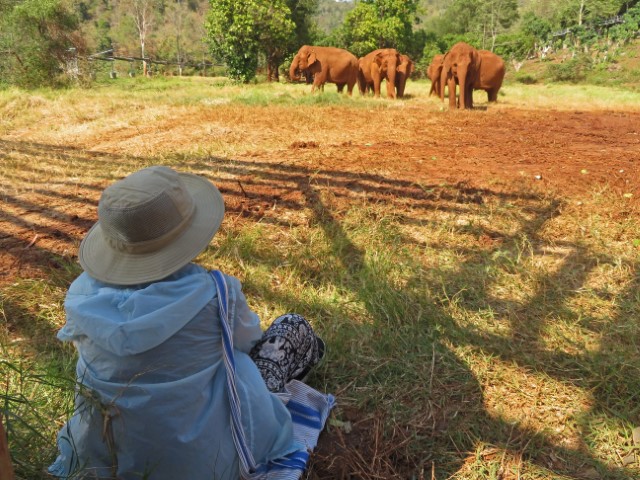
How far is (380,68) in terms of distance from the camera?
54.9 ft

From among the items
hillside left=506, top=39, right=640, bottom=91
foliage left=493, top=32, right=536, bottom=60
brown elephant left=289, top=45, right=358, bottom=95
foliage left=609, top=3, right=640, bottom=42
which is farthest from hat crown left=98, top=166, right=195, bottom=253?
foliage left=493, top=32, right=536, bottom=60

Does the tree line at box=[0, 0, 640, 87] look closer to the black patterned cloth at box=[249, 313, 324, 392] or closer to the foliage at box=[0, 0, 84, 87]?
the foliage at box=[0, 0, 84, 87]

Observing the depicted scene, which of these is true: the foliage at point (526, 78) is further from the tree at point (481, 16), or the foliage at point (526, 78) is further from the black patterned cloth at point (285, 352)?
the black patterned cloth at point (285, 352)

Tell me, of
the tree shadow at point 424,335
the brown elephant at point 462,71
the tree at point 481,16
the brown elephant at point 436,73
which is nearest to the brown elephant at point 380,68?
the brown elephant at point 436,73

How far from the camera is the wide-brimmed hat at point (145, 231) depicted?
5.11 feet

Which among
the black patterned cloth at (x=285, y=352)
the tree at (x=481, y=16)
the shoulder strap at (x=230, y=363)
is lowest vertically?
the black patterned cloth at (x=285, y=352)

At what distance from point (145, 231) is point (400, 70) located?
1586cm

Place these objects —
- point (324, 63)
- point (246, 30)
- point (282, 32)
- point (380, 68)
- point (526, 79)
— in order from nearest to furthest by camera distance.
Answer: point (380, 68) → point (324, 63) → point (246, 30) → point (282, 32) → point (526, 79)

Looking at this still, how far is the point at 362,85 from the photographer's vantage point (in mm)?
19172

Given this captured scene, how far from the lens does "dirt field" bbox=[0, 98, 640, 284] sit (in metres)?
4.64

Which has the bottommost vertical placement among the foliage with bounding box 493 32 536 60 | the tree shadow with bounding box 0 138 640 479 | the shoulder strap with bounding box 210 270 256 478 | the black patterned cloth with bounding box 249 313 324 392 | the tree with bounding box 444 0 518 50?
the tree shadow with bounding box 0 138 640 479

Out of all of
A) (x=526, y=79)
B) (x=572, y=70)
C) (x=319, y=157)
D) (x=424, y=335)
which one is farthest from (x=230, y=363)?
(x=526, y=79)

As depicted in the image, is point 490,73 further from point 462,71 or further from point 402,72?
point 462,71

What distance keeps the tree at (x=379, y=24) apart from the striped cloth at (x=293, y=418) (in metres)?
30.5
